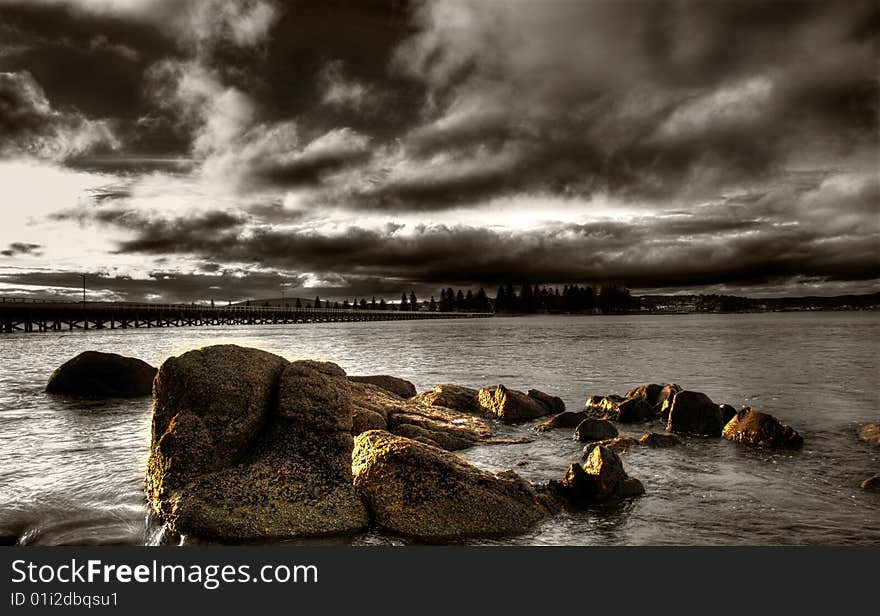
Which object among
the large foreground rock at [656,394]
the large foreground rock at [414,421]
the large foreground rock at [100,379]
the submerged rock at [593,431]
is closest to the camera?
the large foreground rock at [414,421]

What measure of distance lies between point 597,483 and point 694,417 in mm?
6720

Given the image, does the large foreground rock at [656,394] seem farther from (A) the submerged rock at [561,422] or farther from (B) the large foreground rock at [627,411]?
(A) the submerged rock at [561,422]

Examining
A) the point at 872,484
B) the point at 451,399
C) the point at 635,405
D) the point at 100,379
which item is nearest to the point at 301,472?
the point at 451,399

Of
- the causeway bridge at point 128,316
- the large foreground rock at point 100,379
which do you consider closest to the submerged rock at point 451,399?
the large foreground rock at point 100,379

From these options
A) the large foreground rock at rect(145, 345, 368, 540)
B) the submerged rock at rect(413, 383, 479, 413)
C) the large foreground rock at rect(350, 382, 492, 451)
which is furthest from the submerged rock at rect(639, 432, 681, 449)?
the large foreground rock at rect(145, 345, 368, 540)

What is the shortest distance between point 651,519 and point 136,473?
8.85 meters

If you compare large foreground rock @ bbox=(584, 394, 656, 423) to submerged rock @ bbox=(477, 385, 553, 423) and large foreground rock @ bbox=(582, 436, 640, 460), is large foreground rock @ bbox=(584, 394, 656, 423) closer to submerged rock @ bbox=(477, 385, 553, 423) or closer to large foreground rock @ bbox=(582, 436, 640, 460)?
submerged rock @ bbox=(477, 385, 553, 423)

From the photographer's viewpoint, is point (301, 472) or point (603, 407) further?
point (603, 407)

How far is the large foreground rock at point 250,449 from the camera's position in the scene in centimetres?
718

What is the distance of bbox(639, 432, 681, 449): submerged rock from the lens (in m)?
12.4

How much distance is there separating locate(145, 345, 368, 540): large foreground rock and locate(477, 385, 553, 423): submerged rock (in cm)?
800

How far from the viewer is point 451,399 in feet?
55.6

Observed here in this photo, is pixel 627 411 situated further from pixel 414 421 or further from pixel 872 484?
pixel 414 421

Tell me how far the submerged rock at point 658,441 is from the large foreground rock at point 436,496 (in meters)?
5.53
